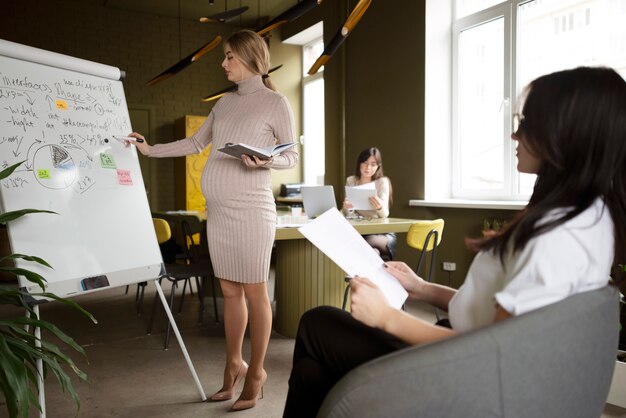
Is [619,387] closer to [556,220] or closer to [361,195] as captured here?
[556,220]

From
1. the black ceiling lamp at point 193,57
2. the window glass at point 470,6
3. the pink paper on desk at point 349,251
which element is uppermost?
the window glass at point 470,6

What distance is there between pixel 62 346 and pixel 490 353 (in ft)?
9.66

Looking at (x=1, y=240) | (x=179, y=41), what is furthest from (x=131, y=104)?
(x=1, y=240)

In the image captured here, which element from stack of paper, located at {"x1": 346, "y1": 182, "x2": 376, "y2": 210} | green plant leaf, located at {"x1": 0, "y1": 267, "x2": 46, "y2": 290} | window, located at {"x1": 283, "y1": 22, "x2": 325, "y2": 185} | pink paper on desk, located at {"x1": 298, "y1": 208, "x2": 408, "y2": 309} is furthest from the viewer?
window, located at {"x1": 283, "y1": 22, "x2": 325, "y2": 185}

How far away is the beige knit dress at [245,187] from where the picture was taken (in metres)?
2.09

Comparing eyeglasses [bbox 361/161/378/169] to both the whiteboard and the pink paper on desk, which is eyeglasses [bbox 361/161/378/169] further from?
the pink paper on desk

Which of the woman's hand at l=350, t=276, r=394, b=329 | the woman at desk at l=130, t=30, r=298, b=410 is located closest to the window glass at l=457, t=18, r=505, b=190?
the woman at desk at l=130, t=30, r=298, b=410

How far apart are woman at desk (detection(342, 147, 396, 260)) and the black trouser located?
2.27m

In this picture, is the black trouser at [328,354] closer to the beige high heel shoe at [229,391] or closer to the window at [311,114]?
the beige high heel shoe at [229,391]

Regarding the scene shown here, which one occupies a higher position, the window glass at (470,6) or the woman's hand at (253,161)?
the window glass at (470,6)

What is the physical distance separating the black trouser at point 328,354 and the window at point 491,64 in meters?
3.24

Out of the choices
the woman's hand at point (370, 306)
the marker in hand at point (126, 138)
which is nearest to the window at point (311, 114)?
the marker in hand at point (126, 138)

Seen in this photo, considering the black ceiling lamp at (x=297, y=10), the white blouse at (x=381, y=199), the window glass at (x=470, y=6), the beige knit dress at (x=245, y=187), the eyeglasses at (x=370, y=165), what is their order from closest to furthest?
the beige knit dress at (x=245, y=187) < the black ceiling lamp at (x=297, y=10) < the white blouse at (x=381, y=199) < the eyeglasses at (x=370, y=165) < the window glass at (x=470, y=6)

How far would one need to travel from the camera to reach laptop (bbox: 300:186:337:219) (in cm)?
327
